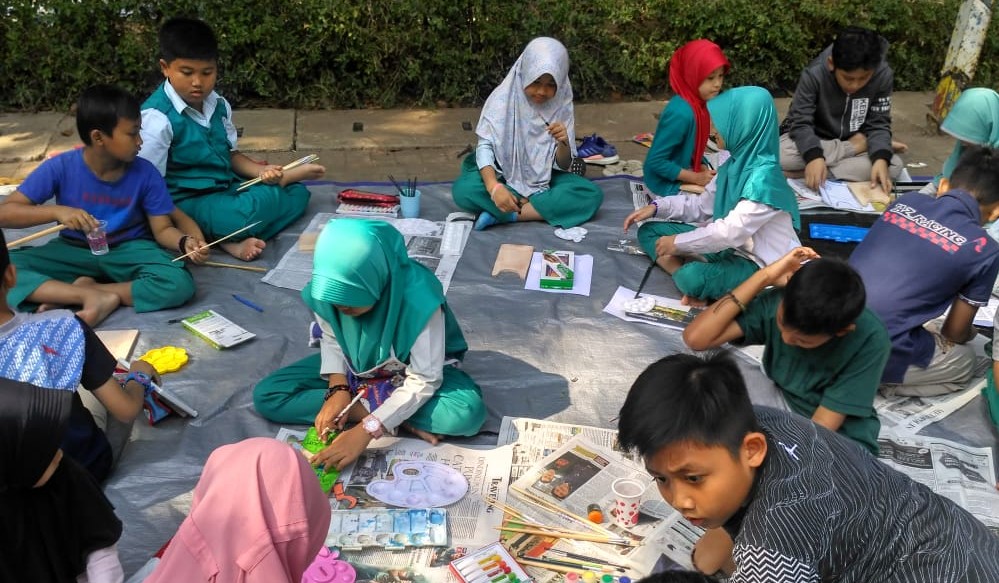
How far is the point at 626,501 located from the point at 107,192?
8.08 ft

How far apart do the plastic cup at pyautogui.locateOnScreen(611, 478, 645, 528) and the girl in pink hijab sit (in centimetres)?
102

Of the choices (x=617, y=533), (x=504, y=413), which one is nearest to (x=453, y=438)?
(x=504, y=413)

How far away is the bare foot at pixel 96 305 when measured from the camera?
3424mm

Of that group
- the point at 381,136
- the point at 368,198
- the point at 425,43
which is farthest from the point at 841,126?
the point at 425,43

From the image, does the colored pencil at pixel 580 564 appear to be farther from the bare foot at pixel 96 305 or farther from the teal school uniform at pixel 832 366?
the bare foot at pixel 96 305

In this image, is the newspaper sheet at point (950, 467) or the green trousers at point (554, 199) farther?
the green trousers at point (554, 199)

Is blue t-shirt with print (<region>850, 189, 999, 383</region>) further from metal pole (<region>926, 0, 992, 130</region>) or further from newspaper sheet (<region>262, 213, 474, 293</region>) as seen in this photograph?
metal pole (<region>926, 0, 992, 130</region>)

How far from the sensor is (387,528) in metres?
2.47

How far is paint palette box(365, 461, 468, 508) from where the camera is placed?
2.58 meters

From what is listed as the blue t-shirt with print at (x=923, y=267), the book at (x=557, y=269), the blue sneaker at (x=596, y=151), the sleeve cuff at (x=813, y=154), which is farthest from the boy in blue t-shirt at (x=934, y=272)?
the blue sneaker at (x=596, y=151)

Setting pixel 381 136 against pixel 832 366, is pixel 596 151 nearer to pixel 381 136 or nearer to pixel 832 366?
pixel 381 136

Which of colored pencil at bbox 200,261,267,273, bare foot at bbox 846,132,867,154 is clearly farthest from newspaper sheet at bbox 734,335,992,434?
colored pencil at bbox 200,261,267,273

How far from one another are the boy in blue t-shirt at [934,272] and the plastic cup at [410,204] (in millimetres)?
2157

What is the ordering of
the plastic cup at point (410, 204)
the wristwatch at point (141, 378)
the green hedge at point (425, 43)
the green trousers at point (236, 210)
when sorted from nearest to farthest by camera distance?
the wristwatch at point (141, 378), the green trousers at point (236, 210), the plastic cup at point (410, 204), the green hedge at point (425, 43)
